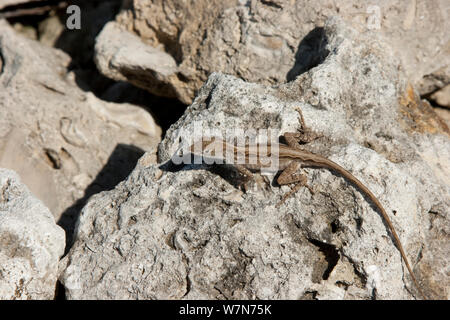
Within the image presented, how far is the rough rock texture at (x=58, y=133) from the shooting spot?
251 inches

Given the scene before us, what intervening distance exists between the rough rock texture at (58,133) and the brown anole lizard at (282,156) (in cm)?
238

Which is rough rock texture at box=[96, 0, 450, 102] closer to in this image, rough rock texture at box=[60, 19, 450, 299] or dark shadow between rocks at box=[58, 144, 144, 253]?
rough rock texture at box=[60, 19, 450, 299]

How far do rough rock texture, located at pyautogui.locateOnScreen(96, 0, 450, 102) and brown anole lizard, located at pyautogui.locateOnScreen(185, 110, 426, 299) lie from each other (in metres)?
1.51

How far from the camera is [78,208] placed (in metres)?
6.41

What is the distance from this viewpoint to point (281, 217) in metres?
4.34

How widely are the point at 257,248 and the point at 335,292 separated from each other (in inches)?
32.7

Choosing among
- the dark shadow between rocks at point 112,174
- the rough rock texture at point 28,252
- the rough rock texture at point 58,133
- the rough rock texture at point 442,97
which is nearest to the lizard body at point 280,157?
the rough rock texture at point 28,252

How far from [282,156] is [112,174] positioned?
2925 millimetres

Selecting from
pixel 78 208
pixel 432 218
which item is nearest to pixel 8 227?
pixel 78 208

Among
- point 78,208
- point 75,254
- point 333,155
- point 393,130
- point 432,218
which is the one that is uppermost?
point 393,130

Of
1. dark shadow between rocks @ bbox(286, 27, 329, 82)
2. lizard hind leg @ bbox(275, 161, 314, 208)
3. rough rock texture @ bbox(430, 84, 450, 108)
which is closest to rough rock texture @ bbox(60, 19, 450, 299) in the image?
lizard hind leg @ bbox(275, 161, 314, 208)

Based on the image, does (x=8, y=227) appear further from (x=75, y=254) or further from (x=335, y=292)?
(x=335, y=292)

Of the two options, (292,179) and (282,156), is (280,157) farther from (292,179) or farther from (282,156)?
(292,179)

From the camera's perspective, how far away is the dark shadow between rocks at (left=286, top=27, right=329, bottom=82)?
602 centimetres
